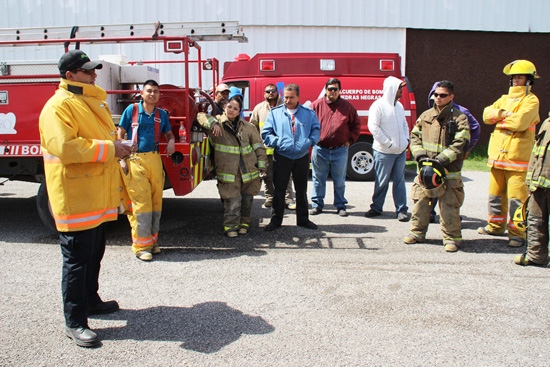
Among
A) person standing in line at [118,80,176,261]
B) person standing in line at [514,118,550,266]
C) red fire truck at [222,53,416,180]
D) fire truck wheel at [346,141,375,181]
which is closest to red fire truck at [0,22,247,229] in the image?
person standing in line at [118,80,176,261]

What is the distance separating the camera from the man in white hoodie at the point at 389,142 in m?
6.73

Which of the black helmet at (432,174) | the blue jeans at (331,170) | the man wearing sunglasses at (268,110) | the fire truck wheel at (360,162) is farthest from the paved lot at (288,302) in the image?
the fire truck wheel at (360,162)

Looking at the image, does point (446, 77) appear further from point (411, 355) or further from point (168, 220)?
point (411, 355)

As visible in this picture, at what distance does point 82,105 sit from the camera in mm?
3119

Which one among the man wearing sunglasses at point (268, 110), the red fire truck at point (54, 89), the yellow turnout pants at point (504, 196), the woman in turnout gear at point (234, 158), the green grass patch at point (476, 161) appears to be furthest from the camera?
the green grass patch at point (476, 161)

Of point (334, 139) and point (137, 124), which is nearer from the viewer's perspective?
point (137, 124)

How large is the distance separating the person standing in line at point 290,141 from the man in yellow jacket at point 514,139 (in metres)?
2.13

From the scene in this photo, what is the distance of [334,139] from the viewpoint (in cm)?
688

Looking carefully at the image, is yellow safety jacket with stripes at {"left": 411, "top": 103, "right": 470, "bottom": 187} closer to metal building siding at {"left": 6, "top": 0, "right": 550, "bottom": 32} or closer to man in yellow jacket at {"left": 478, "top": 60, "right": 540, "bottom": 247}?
man in yellow jacket at {"left": 478, "top": 60, "right": 540, "bottom": 247}

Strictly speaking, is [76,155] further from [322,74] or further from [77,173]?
[322,74]

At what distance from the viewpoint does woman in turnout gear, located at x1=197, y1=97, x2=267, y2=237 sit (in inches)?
220

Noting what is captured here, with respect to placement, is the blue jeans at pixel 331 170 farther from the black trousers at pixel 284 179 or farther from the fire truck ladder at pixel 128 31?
the fire truck ladder at pixel 128 31

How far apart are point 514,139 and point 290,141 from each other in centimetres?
261

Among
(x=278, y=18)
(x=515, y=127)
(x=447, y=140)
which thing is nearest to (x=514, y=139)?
(x=515, y=127)
